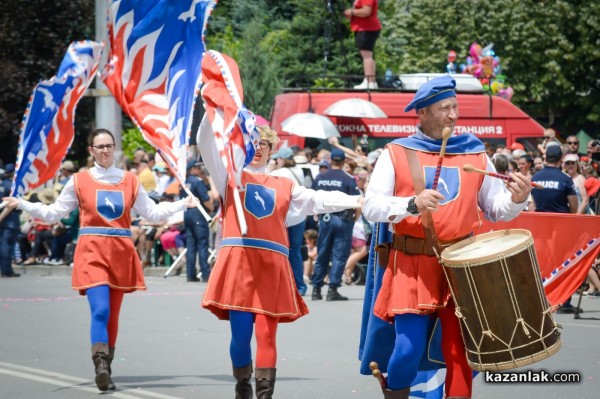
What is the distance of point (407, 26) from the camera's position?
4578 cm

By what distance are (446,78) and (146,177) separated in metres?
14.9

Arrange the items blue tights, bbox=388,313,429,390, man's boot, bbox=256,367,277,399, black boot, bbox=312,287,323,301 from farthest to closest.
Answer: black boot, bbox=312,287,323,301 < man's boot, bbox=256,367,277,399 < blue tights, bbox=388,313,429,390

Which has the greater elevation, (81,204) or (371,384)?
(81,204)

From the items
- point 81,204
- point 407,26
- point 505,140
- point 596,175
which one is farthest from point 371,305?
point 407,26

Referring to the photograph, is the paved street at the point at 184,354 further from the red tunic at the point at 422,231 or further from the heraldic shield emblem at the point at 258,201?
the red tunic at the point at 422,231

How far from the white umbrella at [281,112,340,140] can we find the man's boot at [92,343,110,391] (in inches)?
389

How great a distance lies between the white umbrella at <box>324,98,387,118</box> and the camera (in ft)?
65.9

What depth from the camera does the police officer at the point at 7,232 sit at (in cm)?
2134

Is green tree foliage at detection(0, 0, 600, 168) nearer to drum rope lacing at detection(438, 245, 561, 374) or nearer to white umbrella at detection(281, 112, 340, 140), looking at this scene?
white umbrella at detection(281, 112, 340, 140)

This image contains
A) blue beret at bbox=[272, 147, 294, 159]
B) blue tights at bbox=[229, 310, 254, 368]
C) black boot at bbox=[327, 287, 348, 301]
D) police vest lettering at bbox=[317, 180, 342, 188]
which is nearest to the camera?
blue tights at bbox=[229, 310, 254, 368]

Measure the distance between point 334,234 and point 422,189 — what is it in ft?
31.6

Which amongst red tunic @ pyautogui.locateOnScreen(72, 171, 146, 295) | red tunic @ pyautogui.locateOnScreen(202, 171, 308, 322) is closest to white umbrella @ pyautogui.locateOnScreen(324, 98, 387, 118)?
red tunic @ pyautogui.locateOnScreen(72, 171, 146, 295)

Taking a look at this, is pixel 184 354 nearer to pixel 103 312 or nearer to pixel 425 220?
pixel 103 312

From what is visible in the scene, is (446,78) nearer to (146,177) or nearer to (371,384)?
(371,384)
